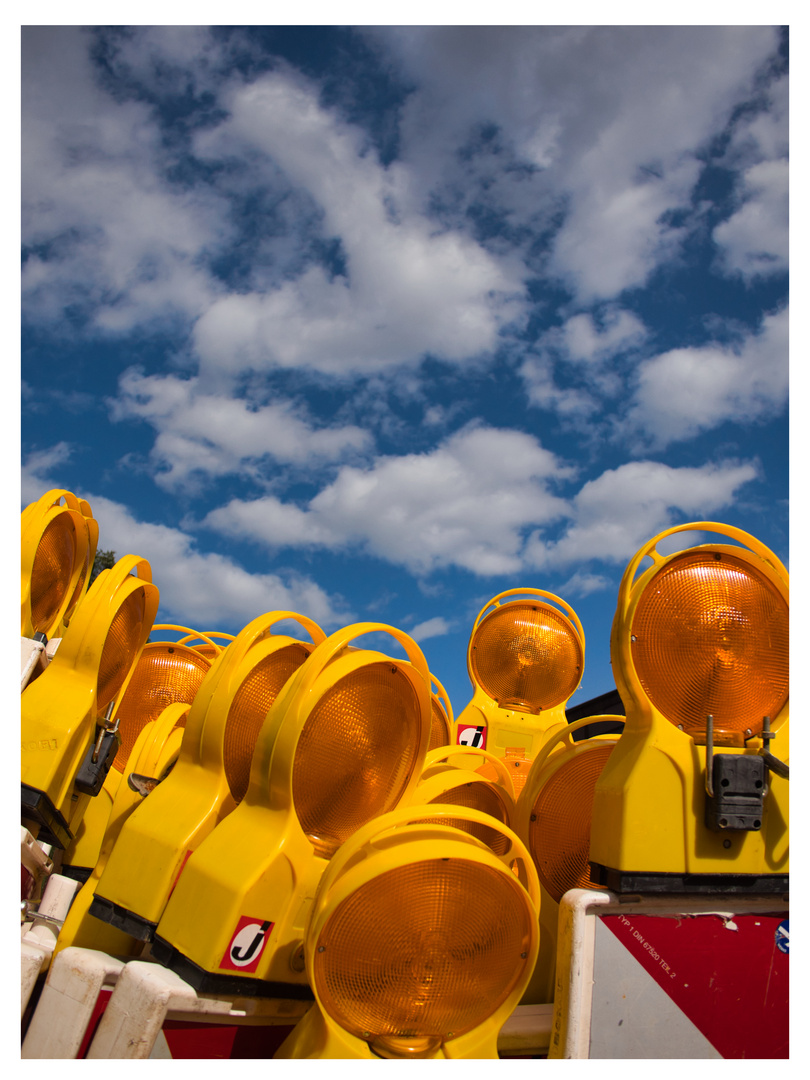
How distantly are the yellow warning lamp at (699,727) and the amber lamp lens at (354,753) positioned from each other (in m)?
0.83

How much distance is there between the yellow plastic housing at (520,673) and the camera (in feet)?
19.0

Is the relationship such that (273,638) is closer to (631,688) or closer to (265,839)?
(265,839)

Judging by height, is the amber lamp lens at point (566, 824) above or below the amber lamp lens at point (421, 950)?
above

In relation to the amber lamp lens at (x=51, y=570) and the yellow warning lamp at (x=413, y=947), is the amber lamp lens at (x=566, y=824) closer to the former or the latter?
the yellow warning lamp at (x=413, y=947)

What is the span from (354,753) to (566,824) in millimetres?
1108

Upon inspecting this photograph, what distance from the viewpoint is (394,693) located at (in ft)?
8.87

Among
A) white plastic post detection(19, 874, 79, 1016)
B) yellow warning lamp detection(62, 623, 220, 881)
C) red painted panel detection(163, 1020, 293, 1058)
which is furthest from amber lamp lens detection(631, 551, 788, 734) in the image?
yellow warning lamp detection(62, 623, 220, 881)

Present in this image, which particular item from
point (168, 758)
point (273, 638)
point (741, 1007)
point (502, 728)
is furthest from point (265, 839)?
point (502, 728)

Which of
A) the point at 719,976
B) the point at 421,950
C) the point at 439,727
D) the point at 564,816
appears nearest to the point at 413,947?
the point at 421,950

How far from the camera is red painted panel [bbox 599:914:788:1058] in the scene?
2062mm

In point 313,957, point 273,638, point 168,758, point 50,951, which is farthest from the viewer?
point 168,758

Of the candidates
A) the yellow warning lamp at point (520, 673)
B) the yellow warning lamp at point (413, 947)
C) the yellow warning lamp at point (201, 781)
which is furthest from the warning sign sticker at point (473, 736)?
the yellow warning lamp at point (413, 947)

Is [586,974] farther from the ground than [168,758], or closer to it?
closer to it

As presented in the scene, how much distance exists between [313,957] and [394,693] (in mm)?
1041
